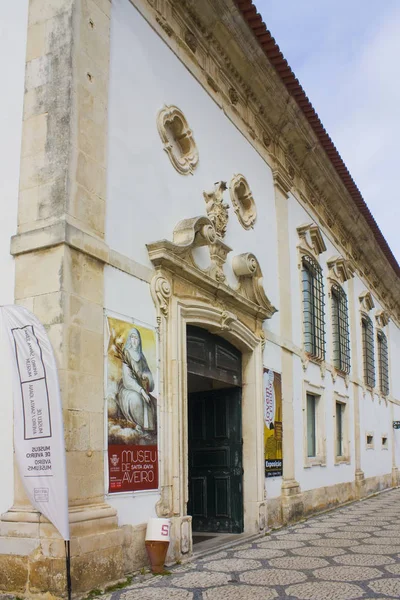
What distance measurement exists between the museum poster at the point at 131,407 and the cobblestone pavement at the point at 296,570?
91 centimetres

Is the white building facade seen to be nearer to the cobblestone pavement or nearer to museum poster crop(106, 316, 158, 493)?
museum poster crop(106, 316, 158, 493)

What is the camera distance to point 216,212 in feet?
28.6

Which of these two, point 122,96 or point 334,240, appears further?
point 334,240

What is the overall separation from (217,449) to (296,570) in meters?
2.99

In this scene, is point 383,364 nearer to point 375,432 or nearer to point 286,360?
point 375,432

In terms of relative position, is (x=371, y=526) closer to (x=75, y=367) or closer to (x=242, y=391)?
(x=242, y=391)

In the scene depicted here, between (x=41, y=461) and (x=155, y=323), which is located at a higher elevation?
(x=155, y=323)

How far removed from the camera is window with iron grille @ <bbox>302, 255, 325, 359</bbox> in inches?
492

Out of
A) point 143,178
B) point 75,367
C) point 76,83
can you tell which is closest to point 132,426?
point 75,367

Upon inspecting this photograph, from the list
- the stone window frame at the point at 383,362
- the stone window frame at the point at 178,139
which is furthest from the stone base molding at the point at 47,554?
the stone window frame at the point at 383,362

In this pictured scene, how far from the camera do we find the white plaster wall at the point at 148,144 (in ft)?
22.0

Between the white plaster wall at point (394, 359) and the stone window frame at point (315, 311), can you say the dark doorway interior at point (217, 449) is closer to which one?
the stone window frame at point (315, 311)

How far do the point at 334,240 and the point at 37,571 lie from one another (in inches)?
450

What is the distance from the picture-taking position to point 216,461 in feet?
30.7
